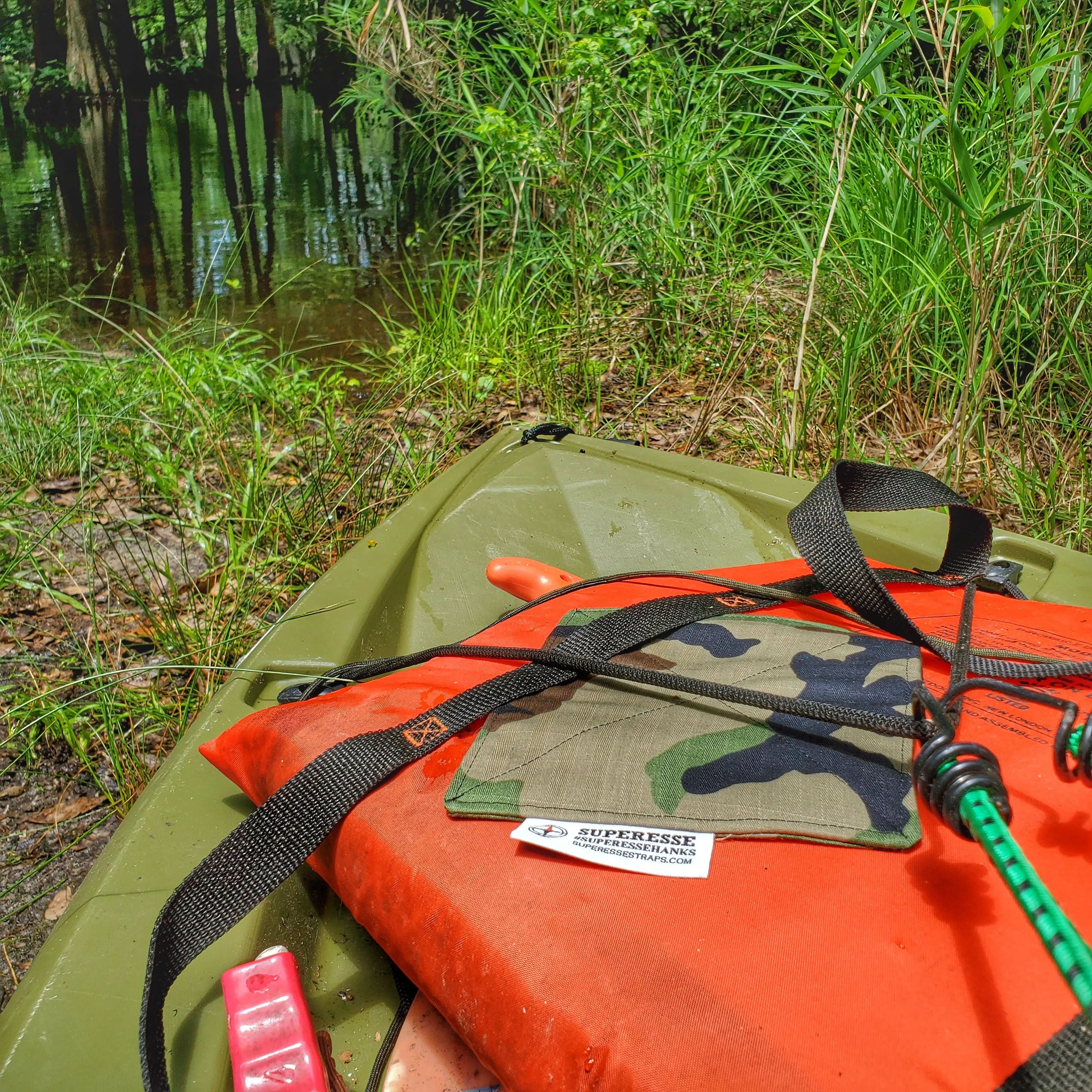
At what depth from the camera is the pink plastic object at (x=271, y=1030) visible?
2.34ft

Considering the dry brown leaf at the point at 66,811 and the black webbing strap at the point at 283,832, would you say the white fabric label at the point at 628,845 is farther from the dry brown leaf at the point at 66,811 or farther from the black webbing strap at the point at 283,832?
the dry brown leaf at the point at 66,811

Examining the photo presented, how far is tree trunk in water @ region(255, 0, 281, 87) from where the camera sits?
500 cm

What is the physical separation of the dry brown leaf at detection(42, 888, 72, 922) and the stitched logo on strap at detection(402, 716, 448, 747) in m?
0.83

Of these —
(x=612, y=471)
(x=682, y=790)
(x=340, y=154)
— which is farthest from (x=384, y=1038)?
(x=340, y=154)

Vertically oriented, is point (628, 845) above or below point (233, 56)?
below

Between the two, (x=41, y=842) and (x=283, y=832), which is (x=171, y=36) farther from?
(x=283, y=832)

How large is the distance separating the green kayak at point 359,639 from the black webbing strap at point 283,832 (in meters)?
0.08

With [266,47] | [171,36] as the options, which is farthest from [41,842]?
[266,47]

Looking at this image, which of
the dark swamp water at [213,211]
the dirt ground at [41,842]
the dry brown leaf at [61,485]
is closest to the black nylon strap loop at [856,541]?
the dirt ground at [41,842]

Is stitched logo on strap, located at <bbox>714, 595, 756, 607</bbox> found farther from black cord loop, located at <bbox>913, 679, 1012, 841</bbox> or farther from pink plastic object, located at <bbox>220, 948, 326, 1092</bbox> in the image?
pink plastic object, located at <bbox>220, 948, 326, 1092</bbox>

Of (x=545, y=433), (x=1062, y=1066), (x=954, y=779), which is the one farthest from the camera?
(x=545, y=433)

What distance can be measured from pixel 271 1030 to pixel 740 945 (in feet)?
A: 1.37

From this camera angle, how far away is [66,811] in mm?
1522

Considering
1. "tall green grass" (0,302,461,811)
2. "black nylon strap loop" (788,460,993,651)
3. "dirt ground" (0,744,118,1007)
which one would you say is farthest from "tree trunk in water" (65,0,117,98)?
"black nylon strap loop" (788,460,993,651)
